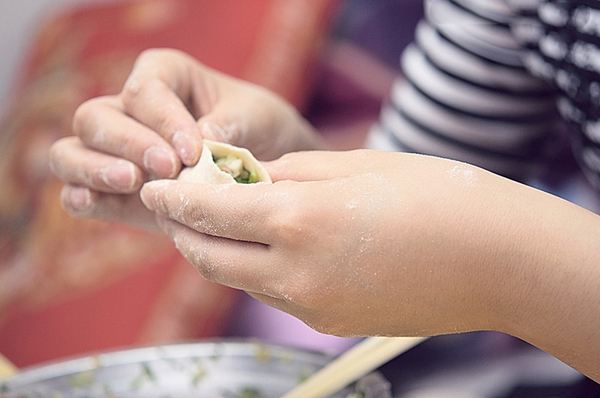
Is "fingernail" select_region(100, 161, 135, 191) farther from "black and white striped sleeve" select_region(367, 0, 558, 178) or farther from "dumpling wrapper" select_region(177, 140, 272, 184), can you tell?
"black and white striped sleeve" select_region(367, 0, 558, 178)

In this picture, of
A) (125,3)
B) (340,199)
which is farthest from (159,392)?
(125,3)

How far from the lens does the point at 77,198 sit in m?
0.70

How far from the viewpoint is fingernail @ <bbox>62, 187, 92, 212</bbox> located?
2.27ft

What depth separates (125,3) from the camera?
172 cm

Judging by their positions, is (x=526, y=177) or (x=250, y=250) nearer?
(x=250, y=250)

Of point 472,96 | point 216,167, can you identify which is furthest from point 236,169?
point 472,96

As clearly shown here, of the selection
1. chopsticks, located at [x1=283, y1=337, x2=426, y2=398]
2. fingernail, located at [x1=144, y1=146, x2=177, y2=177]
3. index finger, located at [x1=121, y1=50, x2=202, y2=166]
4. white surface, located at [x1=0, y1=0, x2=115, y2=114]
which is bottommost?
white surface, located at [x1=0, y1=0, x2=115, y2=114]

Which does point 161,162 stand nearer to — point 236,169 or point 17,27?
point 236,169

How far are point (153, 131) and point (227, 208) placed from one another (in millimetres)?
190

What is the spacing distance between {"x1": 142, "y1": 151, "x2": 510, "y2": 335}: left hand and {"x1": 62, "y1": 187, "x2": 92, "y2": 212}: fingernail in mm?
242

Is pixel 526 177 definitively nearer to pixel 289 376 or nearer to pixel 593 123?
pixel 593 123

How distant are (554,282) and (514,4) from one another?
0.39 metres

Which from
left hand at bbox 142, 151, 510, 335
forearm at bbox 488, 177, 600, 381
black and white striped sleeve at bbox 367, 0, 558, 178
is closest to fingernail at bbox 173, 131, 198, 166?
left hand at bbox 142, 151, 510, 335

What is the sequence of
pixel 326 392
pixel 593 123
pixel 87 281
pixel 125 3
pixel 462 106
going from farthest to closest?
pixel 125 3 → pixel 87 281 → pixel 462 106 → pixel 593 123 → pixel 326 392
